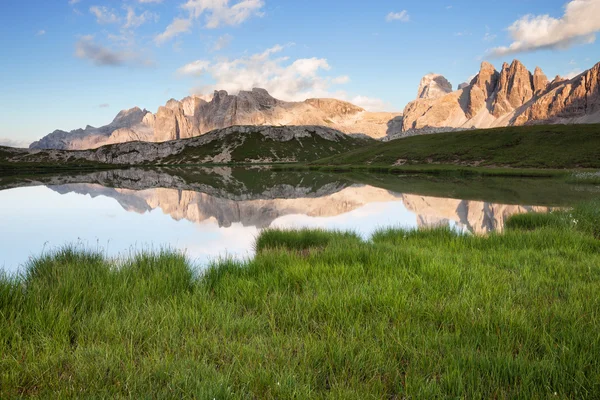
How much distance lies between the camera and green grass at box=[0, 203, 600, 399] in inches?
155

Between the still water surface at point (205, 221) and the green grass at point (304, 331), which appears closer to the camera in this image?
the green grass at point (304, 331)

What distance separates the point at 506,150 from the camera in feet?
328

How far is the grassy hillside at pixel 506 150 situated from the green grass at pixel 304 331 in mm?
91043

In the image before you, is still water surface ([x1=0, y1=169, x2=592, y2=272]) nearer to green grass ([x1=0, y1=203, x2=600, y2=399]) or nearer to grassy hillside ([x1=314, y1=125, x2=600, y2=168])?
green grass ([x1=0, y1=203, x2=600, y2=399])

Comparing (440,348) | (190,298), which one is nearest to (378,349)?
(440,348)

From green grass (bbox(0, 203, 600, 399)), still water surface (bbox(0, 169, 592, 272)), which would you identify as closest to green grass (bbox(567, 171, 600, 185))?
still water surface (bbox(0, 169, 592, 272))

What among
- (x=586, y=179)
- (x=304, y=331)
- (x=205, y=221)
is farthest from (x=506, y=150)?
(x=304, y=331)

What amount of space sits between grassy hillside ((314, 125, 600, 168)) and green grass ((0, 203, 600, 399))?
91043 mm

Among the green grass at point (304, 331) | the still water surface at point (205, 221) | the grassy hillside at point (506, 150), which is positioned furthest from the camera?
the grassy hillside at point (506, 150)

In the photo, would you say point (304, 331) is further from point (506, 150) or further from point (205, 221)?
Answer: point (506, 150)

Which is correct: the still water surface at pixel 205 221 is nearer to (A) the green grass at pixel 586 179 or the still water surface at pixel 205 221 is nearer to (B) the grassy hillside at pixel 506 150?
(A) the green grass at pixel 586 179

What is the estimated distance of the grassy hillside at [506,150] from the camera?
84.1m

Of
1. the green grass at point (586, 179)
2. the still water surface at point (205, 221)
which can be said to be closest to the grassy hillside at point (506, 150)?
the green grass at point (586, 179)

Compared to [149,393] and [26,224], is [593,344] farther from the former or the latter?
[26,224]
